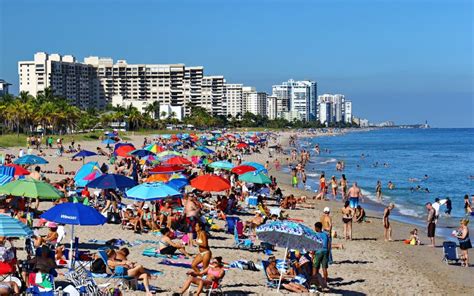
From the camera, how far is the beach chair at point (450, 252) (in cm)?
1505

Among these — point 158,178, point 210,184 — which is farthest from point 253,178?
point 210,184

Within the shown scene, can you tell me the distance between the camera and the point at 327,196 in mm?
29484

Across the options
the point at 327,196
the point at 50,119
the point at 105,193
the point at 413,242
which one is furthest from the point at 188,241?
the point at 50,119

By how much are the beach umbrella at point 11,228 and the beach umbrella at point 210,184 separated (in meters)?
8.09

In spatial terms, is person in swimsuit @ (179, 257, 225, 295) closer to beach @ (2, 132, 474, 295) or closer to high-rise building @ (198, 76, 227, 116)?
beach @ (2, 132, 474, 295)

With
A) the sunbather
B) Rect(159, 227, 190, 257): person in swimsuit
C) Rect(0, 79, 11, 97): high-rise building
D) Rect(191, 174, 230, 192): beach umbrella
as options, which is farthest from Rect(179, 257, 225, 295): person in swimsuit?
Rect(0, 79, 11, 97): high-rise building

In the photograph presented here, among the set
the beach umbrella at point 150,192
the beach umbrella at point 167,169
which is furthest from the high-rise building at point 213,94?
the beach umbrella at point 150,192

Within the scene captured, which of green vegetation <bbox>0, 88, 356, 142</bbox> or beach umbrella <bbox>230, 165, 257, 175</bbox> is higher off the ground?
green vegetation <bbox>0, 88, 356, 142</bbox>

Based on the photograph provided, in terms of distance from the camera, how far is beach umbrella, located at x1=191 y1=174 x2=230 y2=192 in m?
16.6

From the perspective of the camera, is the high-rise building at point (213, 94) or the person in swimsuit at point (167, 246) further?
the high-rise building at point (213, 94)

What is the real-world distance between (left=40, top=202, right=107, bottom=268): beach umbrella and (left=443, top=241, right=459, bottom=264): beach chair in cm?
868

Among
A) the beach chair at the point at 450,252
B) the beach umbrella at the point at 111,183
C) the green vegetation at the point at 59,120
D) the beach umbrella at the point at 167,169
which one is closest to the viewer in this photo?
the beach umbrella at the point at 111,183

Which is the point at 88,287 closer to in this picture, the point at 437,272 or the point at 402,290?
the point at 402,290

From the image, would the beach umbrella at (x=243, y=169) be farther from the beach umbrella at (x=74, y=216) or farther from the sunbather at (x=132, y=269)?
the sunbather at (x=132, y=269)
